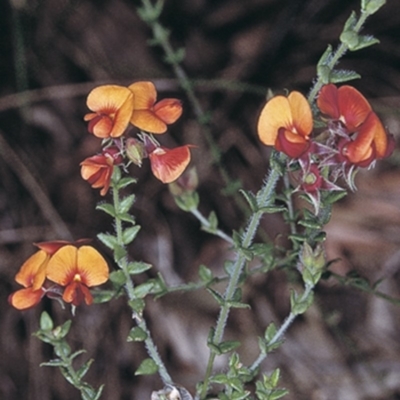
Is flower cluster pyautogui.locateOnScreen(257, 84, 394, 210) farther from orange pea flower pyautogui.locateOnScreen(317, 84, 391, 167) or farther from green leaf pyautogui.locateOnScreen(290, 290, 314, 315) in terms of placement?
green leaf pyautogui.locateOnScreen(290, 290, 314, 315)

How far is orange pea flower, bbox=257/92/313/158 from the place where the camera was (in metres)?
0.96

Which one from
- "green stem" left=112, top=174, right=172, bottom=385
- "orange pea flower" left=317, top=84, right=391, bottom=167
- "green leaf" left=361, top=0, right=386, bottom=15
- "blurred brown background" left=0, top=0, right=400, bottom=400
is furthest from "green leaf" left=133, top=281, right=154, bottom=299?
"blurred brown background" left=0, top=0, right=400, bottom=400

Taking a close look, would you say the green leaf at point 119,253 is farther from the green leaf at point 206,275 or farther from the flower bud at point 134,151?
A: the green leaf at point 206,275

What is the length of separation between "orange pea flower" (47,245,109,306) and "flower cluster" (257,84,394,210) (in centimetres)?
28

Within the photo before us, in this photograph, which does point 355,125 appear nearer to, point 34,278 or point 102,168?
point 102,168

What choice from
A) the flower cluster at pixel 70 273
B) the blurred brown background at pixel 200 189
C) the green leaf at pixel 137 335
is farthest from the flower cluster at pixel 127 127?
the blurred brown background at pixel 200 189

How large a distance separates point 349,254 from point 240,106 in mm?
499

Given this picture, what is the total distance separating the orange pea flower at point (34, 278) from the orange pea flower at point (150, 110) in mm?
213

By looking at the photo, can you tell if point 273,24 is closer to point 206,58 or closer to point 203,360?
point 206,58

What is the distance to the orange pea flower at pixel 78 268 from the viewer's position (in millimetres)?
1096

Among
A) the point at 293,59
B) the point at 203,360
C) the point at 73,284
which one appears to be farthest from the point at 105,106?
the point at 293,59

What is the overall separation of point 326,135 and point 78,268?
1.22 ft

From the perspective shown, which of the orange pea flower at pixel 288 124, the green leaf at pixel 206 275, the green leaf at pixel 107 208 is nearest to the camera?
the orange pea flower at pixel 288 124

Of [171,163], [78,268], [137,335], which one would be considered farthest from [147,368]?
[171,163]
